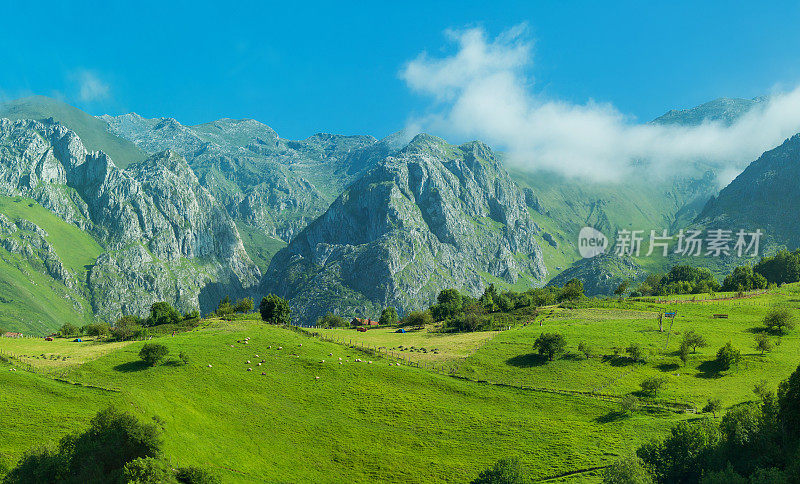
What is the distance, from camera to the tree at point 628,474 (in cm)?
4828

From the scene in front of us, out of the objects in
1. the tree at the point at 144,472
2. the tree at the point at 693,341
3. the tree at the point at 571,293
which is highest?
the tree at the point at 571,293

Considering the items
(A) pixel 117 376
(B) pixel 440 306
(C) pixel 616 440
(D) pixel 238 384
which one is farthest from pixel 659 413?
(B) pixel 440 306

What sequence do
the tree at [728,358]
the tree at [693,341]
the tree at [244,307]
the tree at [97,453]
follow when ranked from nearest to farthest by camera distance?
1. the tree at [97,453]
2. the tree at [728,358]
3. the tree at [693,341]
4. the tree at [244,307]

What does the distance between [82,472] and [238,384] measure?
32785mm

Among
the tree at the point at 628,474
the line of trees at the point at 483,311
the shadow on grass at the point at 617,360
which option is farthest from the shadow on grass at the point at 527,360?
the tree at the point at 628,474

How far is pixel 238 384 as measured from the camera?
3290 inches

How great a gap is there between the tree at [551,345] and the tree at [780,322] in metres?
53.3

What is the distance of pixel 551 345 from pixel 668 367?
22576mm

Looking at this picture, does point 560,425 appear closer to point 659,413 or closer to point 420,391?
point 659,413

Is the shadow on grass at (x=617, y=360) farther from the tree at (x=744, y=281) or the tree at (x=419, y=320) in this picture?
the tree at (x=744, y=281)

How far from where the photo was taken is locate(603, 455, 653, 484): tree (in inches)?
1901

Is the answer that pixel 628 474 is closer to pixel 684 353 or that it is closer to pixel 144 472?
pixel 144 472

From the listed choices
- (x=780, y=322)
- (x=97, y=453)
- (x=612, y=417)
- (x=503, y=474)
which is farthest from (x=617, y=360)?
(x=97, y=453)

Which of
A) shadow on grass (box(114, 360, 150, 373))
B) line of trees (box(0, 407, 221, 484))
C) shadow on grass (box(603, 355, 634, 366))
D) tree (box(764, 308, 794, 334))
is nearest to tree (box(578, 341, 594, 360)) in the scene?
shadow on grass (box(603, 355, 634, 366))
